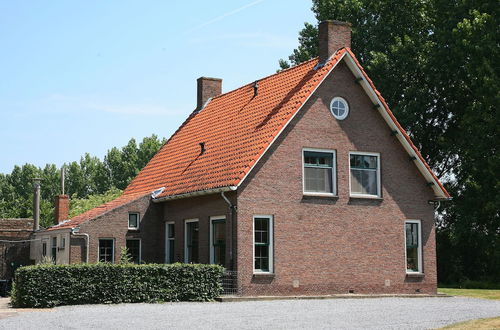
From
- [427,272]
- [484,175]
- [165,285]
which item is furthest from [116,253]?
[484,175]

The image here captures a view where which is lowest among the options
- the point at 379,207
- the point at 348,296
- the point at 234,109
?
the point at 348,296

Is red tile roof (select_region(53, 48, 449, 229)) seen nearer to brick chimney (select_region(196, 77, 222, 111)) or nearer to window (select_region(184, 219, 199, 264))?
brick chimney (select_region(196, 77, 222, 111))

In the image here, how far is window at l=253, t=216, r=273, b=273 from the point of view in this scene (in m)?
27.0

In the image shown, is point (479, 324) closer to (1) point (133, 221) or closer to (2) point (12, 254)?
(1) point (133, 221)

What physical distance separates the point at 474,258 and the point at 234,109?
62.9 feet

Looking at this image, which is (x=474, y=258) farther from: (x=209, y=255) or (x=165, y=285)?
(x=165, y=285)

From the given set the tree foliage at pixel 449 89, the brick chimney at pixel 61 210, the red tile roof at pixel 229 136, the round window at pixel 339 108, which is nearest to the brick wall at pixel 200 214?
the red tile roof at pixel 229 136

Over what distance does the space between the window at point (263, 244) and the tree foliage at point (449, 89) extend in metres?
15.3

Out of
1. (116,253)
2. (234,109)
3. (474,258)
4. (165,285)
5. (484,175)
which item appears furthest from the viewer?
(474,258)

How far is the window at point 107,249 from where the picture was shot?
31.8 metres

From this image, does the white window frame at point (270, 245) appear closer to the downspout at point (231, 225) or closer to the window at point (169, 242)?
the downspout at point (231, 225)

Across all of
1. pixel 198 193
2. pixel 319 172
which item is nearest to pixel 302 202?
pixel 319 172

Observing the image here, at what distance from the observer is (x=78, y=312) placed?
67.7ft

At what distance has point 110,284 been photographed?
23344 mm
